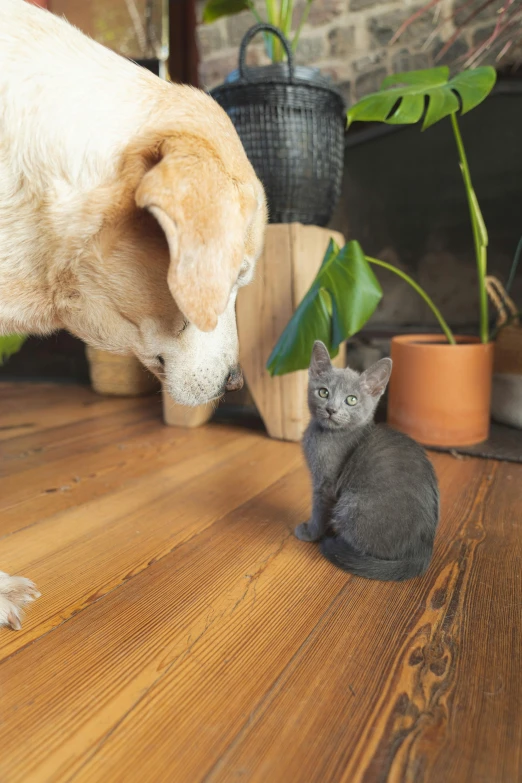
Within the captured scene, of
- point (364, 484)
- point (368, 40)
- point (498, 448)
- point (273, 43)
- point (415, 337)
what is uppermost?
point (368, 40)

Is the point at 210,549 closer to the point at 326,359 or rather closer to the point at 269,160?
the point at 326,359

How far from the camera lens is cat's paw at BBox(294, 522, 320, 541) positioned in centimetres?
120

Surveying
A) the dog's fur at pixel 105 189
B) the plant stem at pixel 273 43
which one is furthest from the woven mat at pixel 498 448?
the plant stem at pixel 273 43

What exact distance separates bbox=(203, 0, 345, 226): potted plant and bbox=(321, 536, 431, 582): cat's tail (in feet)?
4.57

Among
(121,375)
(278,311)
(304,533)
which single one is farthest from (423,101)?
Result: (121,375)

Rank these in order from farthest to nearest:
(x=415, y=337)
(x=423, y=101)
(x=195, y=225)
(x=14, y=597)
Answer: (x=415, y=337)
(x=423, y=101)
(x=14, y=597)
(x=195, y=225)

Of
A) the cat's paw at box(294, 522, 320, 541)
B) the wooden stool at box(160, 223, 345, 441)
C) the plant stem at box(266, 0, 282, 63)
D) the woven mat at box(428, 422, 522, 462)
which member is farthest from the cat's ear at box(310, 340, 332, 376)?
the plant stem at box(266, 0, 282, 63)

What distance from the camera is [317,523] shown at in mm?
1182

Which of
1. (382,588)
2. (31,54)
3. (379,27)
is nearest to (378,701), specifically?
(382,588)

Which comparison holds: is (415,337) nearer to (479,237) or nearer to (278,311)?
(479,237)

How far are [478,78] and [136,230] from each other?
1.17 m

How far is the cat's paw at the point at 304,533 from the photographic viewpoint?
3.93 ft

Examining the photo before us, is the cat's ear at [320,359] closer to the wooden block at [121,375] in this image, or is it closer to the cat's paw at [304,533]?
the cat's paw at [304,533]

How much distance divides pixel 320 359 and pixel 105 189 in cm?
61
